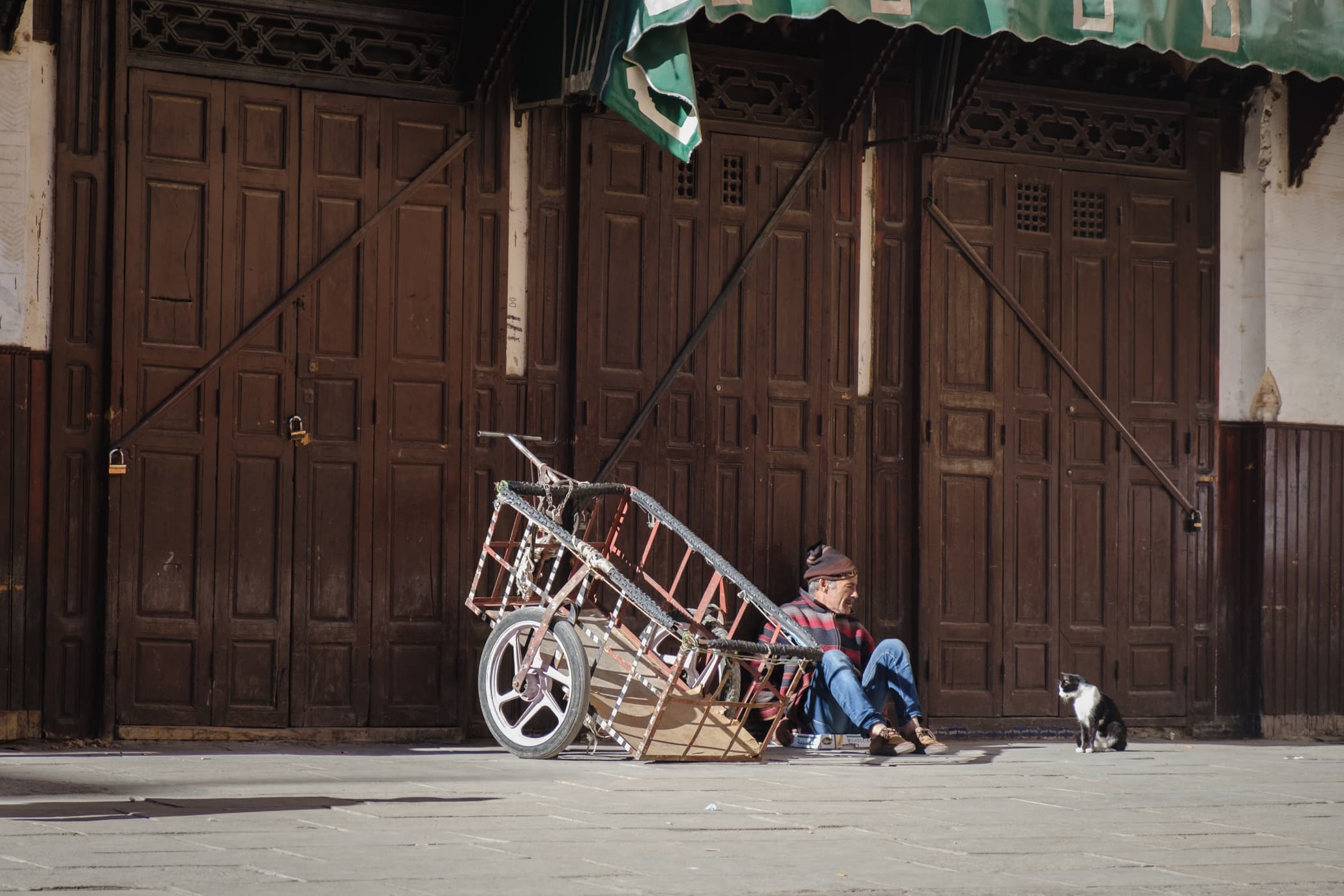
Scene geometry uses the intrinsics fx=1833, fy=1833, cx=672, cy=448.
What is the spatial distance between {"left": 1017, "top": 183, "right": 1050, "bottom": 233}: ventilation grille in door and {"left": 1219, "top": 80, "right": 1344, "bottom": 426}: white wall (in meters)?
1.28

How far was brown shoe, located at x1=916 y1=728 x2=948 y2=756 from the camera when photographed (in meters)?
9.53

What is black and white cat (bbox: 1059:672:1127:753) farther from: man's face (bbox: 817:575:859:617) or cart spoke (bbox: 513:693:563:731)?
cart spoke (bbox: 513:693:563:731)

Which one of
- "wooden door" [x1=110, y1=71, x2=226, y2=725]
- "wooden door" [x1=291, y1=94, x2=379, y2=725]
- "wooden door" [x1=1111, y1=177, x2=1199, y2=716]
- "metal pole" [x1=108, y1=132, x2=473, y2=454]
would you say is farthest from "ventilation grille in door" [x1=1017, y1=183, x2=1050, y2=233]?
"wooden door" [x1=110, y1=71, x2=226, y2=725]

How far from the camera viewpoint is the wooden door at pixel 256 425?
9289 mm

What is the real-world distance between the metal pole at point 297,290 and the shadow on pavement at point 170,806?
3.02m

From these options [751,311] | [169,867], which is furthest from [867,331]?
[169,867]

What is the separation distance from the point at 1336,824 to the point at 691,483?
14.5 feet

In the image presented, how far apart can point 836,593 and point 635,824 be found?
13.0ft

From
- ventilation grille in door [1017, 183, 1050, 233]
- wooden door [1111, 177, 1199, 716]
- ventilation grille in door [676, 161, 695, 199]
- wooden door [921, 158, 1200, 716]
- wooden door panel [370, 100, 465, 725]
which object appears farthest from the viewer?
wooden door [1111, 177, 1199, 716]

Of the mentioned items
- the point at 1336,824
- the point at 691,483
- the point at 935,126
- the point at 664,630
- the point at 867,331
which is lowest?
the point at 1336,824

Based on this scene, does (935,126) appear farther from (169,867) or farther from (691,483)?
(169,867)

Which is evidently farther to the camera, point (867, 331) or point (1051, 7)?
point (867, 331)

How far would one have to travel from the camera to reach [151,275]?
917cm

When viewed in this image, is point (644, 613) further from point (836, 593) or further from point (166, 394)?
point (166, 394)
